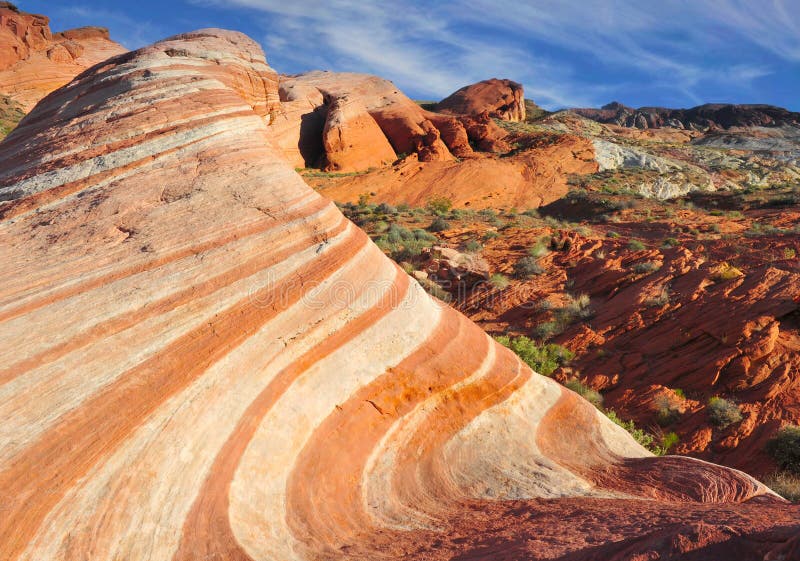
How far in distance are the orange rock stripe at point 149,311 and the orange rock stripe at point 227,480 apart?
88 centimetres

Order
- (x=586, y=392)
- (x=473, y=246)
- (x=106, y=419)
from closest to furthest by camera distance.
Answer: (x=106, y=419) < (x=586, y=392) < (x=473, y=246)

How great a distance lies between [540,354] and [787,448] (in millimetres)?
4479

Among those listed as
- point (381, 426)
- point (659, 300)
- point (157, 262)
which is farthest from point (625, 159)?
point (157, 262)

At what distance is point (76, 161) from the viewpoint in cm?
514

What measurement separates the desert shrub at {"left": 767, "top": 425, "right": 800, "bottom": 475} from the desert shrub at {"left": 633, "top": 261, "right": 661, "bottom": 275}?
588cm

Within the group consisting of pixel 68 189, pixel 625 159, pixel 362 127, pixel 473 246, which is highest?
pixel 625 159

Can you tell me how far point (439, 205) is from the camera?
29109 mm

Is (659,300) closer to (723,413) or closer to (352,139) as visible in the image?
(723,413)

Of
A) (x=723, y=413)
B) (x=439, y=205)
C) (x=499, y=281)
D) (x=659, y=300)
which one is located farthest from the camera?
(x=439, y=205)

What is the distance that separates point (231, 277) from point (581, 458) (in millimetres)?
3538

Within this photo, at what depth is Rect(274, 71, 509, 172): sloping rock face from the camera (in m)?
36.0

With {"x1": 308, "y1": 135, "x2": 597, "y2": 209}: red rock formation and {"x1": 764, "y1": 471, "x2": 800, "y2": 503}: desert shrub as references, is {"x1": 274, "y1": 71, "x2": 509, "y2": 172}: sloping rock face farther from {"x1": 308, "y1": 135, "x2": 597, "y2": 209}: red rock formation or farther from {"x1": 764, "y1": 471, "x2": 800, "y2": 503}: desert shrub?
{"x1": 764, "y1": 471, "x2": 800, "y2": 503}: desert shrub

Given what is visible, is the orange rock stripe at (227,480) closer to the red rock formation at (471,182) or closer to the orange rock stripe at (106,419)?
the orange rock stripe at (106,419)

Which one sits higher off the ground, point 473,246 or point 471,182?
point 471,182
